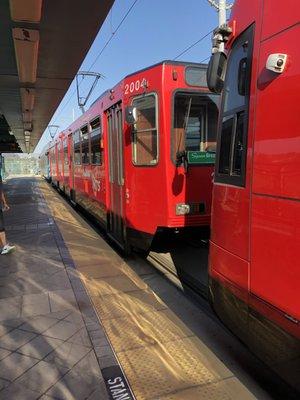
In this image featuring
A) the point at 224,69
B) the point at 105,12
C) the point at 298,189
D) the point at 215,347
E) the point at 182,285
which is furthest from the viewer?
the point at 105,12

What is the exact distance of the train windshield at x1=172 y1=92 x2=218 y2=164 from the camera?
18.8 ft

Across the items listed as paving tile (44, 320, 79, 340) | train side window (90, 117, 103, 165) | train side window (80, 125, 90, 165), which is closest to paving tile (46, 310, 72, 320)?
paving tile (44, 320, 79, 340)

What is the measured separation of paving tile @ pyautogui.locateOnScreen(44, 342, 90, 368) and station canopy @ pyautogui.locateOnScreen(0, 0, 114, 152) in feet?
14.4

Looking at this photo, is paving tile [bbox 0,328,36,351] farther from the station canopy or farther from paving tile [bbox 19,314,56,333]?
the station canopy

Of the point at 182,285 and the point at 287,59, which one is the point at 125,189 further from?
the point at 287,59

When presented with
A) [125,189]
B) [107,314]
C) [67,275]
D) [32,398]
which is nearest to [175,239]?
[125,189]

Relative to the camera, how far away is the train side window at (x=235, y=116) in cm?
289

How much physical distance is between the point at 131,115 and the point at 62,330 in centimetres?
303

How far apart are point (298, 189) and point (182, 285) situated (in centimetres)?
364

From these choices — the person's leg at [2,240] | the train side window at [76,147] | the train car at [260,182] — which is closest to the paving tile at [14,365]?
the train car at [260,182]

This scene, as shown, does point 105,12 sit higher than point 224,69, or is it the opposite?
point 105,12

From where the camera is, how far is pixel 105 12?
245 inches

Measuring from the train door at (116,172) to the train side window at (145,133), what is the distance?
20.1 inches

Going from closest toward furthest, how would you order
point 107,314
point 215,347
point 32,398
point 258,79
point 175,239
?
point 258,79
point 32,398
point 215,347
point 107,314
point 175,239
